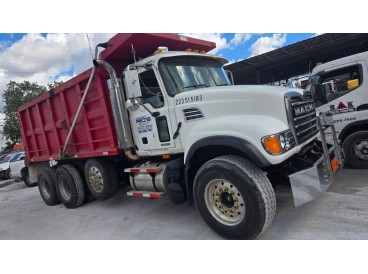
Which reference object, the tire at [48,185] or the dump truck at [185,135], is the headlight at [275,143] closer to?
the dump truck at [185,135]

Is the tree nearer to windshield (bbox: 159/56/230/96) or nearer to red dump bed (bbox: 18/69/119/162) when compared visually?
red dump bed (bbox: 18/69/119/162)

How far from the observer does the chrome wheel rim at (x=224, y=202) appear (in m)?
3.25

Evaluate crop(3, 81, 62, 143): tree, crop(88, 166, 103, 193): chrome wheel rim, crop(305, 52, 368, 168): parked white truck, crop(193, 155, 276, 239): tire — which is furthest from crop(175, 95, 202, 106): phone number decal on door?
crop(3, 81, 62, 143): tree

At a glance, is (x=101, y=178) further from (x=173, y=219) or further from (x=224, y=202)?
(x=224, y=202)

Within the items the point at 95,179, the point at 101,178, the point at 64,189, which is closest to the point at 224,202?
the point at 101,178

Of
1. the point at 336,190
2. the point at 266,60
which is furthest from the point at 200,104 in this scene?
the point at 266,60

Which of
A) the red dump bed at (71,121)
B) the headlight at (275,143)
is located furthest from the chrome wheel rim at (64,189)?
the headlight at (275,143)

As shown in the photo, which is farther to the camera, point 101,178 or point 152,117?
point 101,178

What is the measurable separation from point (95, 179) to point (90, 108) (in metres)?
1.42

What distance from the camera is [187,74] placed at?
4230 mm

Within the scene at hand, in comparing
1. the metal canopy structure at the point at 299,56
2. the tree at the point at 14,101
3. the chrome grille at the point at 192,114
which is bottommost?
the chrome grille at the point at 192,114

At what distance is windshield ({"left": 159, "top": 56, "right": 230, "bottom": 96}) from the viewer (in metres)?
4.09

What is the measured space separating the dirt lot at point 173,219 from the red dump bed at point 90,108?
3.92 ft

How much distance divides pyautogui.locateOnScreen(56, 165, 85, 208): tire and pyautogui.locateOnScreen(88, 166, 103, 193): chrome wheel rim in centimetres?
50
